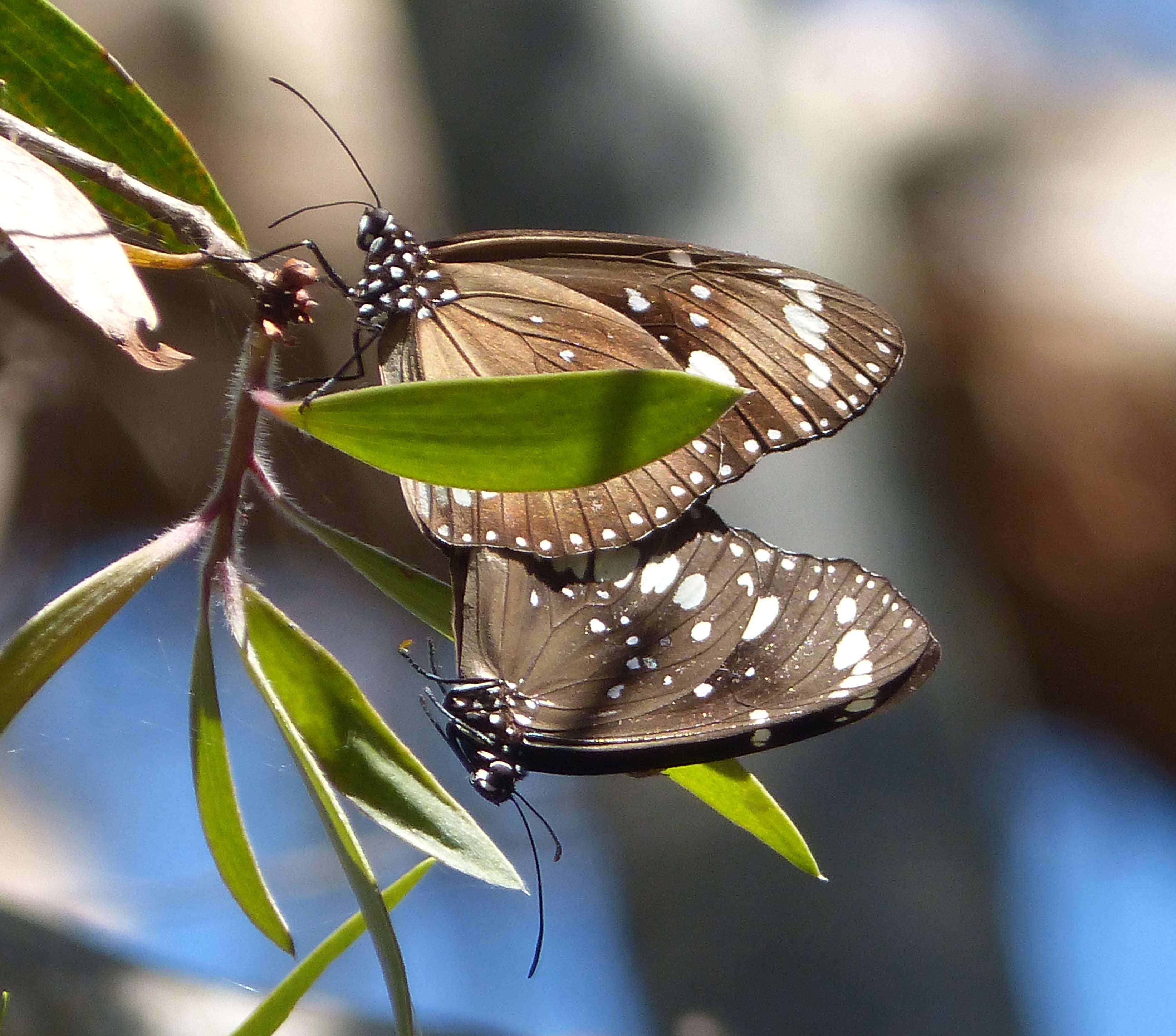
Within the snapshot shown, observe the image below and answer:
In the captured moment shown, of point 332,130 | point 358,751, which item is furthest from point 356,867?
point 332,130

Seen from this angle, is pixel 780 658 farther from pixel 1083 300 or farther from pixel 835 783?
pixel 1083 300

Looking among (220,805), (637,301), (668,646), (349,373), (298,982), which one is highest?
(637,301)

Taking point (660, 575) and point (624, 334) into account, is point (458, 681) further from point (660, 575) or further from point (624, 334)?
point (624, 334)

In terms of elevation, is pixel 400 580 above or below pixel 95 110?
below

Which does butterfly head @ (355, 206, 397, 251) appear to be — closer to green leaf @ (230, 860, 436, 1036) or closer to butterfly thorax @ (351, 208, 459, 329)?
butterfly thorax @ (351, 208, 459, 329)

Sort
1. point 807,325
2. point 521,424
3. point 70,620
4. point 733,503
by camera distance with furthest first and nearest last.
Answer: point 733,503, point 807,325, point 70,620, point 521,424

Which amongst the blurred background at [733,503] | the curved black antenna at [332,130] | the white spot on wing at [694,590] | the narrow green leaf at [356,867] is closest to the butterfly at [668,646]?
the white spot on wing at [694,590]

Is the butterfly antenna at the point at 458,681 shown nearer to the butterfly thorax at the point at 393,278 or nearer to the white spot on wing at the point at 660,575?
the white spot on wing at the point at 660,575

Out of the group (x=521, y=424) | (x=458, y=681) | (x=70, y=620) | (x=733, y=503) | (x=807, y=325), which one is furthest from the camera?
(x=733, y=503)

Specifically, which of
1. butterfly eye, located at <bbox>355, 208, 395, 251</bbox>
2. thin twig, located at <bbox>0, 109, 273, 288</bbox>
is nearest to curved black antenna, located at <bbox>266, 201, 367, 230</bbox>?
butterfly eye, located at <bbox>355, 208, 395, 251</bbox>
